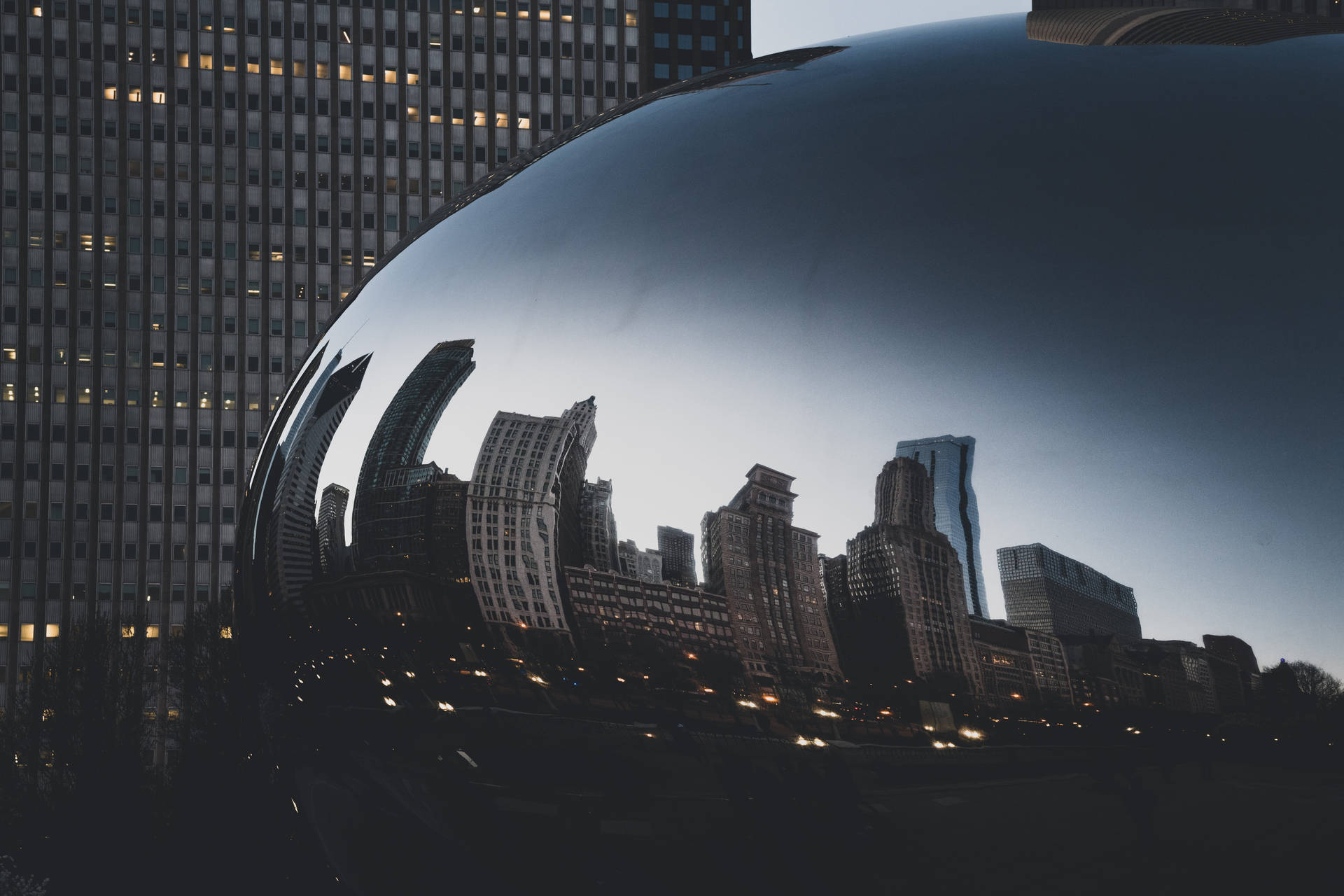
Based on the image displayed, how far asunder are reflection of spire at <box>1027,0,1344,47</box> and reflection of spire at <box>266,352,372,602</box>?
1698mm

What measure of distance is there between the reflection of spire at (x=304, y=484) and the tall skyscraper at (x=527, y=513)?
1.88ft

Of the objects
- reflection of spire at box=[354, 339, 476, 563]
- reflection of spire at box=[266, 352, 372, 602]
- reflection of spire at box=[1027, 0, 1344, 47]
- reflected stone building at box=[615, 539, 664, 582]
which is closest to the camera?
reflected stone building at box=[615, 539, 664, 582]

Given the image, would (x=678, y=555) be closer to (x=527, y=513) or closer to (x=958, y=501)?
(x=527, y=513)

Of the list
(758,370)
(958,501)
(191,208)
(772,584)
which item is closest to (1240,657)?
(958,501)

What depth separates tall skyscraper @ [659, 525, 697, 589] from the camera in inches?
81.7

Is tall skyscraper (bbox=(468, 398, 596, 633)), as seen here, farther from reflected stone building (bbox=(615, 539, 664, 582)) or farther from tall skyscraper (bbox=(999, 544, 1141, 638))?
tall skyscraper (bbox=(999, 544, 1141, 638))

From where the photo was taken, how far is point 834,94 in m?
2.54

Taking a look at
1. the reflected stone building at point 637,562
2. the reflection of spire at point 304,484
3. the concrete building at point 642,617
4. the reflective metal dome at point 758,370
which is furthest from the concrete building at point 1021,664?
the reflection of spire at point 304,484

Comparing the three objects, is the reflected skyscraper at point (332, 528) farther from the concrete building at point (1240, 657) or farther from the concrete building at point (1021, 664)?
the concrete building at point (1240, 657)

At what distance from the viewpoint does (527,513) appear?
2.22 meters

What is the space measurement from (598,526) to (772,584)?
0.34 meters

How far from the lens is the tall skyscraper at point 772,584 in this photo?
1986 mm

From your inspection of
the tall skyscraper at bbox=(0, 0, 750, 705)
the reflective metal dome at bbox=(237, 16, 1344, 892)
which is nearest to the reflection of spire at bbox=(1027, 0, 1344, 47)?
the reflective metal dome at bbox=(237, 16, 1344, 892)

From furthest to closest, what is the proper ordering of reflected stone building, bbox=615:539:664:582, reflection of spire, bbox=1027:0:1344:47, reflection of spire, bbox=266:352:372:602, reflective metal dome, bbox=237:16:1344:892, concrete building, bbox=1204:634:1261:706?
reflection of spire, bbox=266:352:372:602, reflection of spire, bbox=1027:0:1344:47, reflected stone building, bbox=615:539:664:582, reflective metal dome, bbox=237:16:1344:892, concrete building, bbox=1204:634:1261:706
